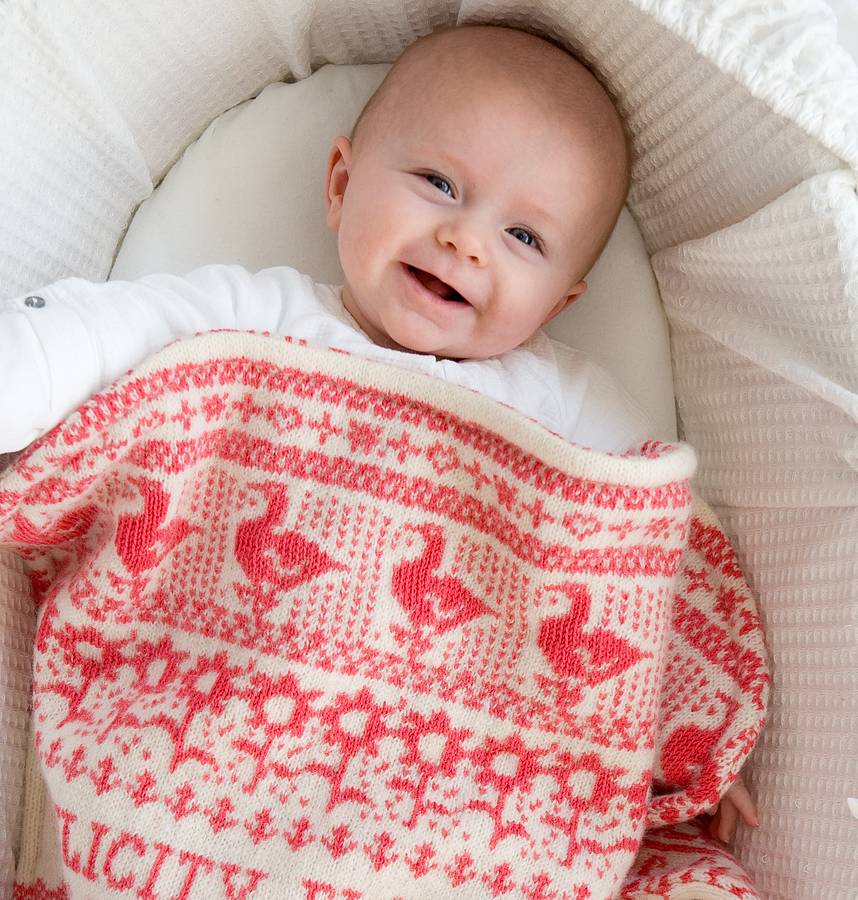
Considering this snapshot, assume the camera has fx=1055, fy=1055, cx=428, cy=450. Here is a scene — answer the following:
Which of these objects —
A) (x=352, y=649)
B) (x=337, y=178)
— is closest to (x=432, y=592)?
(x=352, y=649)

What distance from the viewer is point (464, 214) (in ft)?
3.48

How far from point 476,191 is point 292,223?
1.04 ft

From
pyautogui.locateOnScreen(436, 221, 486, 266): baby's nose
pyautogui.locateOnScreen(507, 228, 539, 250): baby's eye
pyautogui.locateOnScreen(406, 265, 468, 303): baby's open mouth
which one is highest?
pyautogui.locateOnScreen(436, 221, 486, 266): baby's nose

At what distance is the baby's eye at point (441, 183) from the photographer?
1.08 meters

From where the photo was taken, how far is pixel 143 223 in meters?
1.28

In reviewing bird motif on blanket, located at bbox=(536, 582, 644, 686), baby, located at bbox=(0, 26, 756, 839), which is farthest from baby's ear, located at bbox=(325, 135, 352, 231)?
bird motif on blanket, located at bbox=(536, 582, 644, 686)

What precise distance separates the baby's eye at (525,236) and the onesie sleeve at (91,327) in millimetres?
255

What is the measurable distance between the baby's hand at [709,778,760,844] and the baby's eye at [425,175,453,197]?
659mm

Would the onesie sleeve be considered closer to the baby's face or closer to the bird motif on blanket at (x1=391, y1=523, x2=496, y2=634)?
the baby's face

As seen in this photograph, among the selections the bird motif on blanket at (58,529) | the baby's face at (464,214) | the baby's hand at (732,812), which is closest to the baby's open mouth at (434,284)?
the baby's face at (464,214)

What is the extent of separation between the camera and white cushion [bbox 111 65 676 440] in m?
1.27

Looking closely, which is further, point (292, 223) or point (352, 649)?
point (292, 223)

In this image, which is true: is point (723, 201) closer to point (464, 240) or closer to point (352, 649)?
point (464, 240)

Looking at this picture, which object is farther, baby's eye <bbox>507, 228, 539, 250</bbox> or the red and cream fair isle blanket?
baby's eye <bbox>507, 228, 539, 250</bbox>
